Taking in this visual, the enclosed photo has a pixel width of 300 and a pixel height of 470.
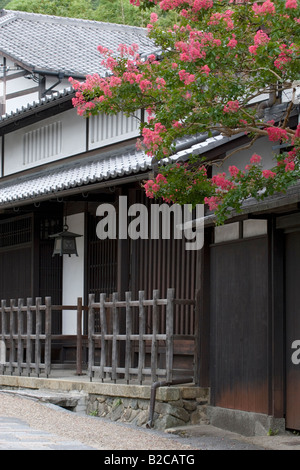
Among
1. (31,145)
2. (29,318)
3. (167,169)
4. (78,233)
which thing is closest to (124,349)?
(29,318)

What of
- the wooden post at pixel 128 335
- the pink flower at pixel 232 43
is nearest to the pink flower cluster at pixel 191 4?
the pink flower at pixel 232 43

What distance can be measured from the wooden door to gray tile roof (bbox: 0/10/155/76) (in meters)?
11.0

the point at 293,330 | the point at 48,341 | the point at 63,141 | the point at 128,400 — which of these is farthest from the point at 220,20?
the point at 63,141

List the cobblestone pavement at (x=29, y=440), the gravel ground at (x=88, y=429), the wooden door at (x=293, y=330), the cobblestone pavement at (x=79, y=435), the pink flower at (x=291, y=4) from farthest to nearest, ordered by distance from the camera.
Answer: the wooden door at (x=293, y=330), the gravel ground at (x=88, y=429), the cobblestone pavement at (x=79, y=435), the pink flower at (x=291, y=4), the cobblestone pavement at (x=29, y=440)

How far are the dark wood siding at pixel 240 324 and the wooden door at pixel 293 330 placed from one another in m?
0.33

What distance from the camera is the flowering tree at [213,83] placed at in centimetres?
972

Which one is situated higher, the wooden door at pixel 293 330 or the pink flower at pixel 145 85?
the pink flower at pixel 145 85

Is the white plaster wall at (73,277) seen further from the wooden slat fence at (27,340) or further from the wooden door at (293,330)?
the wooden door at (293,330)

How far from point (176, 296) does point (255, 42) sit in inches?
230

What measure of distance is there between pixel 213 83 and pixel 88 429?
477 centimetres

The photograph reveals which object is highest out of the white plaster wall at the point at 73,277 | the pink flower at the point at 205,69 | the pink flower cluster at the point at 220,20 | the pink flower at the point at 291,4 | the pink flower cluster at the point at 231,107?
the pink flower cluster at the point at 220,20

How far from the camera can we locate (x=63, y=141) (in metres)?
19.3

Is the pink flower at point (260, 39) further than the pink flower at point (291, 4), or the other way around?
the pink flower at point (260, 39)

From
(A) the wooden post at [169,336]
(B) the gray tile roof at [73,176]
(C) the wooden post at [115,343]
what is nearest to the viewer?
(A) the wooden post at [169,336]
